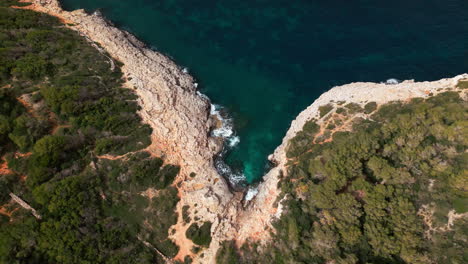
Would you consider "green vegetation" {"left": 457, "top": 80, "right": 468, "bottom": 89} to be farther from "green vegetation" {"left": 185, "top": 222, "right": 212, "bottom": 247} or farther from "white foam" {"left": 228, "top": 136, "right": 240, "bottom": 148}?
"green vegetation" {"left": 185, "top": 222, "right": 212, "bottom": 247}

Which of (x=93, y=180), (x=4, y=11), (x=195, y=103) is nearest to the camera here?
(x=93, y=180)

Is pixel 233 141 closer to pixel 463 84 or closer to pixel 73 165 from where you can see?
pixel 73 165

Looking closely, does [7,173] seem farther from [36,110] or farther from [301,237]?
[301,237]

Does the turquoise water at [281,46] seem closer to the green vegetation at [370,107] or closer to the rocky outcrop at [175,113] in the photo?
the rocky outcrop at [175,113]

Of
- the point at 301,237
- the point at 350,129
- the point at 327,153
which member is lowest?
the point at 301,237

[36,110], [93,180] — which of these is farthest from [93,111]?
[93,180]

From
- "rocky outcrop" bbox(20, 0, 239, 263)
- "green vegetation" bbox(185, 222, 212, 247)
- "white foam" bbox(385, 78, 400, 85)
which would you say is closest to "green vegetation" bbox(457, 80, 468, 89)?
"white foam" bbox(385, 78, 400, 85)

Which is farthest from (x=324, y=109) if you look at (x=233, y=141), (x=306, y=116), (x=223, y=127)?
(x=223, y=127)
